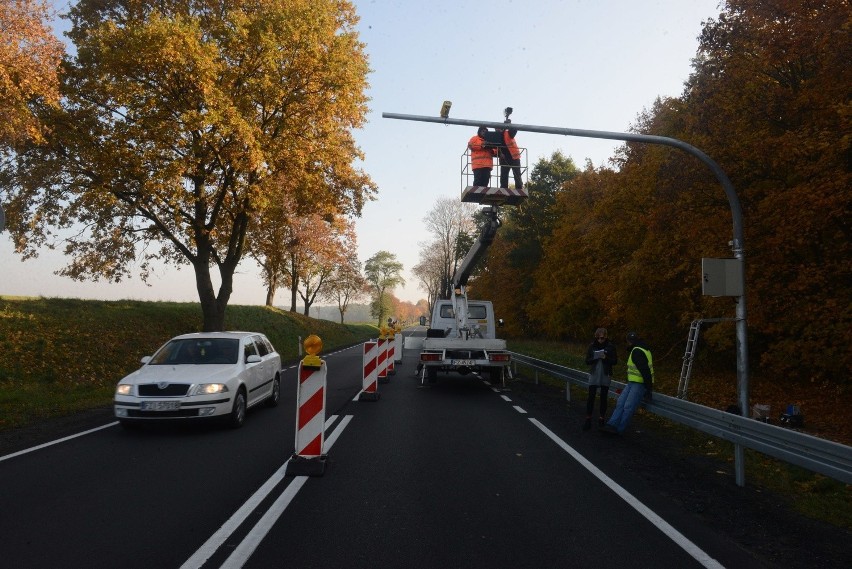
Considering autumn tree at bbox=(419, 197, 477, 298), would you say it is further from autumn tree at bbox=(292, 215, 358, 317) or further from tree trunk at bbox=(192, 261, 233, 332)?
tree trunk at bbox=(192, 261, 233, 332)

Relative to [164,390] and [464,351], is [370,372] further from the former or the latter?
[164,390]

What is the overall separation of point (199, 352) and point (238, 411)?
58.7 inches

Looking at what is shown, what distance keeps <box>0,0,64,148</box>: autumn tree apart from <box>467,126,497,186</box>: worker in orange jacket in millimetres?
8850

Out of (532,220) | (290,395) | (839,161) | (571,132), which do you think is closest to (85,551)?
(571,132)

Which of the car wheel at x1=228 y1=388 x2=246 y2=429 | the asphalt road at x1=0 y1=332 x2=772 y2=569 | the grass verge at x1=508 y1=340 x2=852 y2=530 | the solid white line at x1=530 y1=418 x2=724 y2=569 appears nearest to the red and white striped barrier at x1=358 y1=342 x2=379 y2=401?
the car wheel at x1=228 y1=388 x2=246 y2=429

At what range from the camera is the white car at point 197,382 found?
8969 mm

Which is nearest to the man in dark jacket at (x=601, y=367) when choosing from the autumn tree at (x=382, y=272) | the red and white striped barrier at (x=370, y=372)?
the red and white striped barrier at (x=370, y=372)

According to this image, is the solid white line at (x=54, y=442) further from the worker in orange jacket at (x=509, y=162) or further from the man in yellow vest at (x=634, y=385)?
the worker in orange jacket at (x=509, y=162)

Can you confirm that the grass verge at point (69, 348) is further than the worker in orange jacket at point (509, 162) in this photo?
No

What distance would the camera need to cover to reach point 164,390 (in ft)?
29.6

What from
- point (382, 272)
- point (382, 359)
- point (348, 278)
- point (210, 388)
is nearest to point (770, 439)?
point (210, 388)

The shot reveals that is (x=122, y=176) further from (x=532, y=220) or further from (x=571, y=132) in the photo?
(x=532, y=220)

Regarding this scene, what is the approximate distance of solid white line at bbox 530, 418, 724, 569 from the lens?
4.48 metres

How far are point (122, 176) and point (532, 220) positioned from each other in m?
35.6
